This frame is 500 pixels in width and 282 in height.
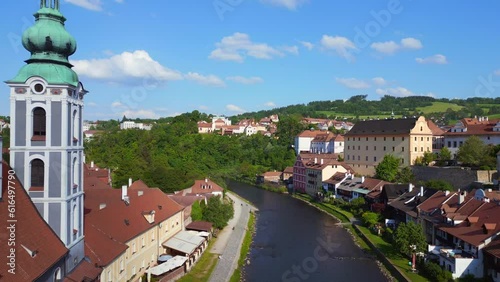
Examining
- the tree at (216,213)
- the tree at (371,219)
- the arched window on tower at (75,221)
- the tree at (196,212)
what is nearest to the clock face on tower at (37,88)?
the arched window on tower at (75,221)

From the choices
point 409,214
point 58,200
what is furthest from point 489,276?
point 58,200

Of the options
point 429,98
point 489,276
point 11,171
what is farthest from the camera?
point 429,98

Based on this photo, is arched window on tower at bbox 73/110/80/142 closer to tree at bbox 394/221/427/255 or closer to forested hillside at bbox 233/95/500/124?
tree at bbox 394/221/427/255

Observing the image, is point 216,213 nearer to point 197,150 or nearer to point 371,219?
point 371,219

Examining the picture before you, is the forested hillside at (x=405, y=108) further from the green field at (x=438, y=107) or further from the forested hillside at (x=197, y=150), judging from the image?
the forested hillside at (x=197, y=150)

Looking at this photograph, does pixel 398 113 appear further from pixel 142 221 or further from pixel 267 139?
pixel 142 221

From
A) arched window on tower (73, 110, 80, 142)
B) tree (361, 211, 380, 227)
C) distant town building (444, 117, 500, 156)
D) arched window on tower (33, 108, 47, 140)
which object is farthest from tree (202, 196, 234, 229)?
distant town building (444, 117, 500, 156)
